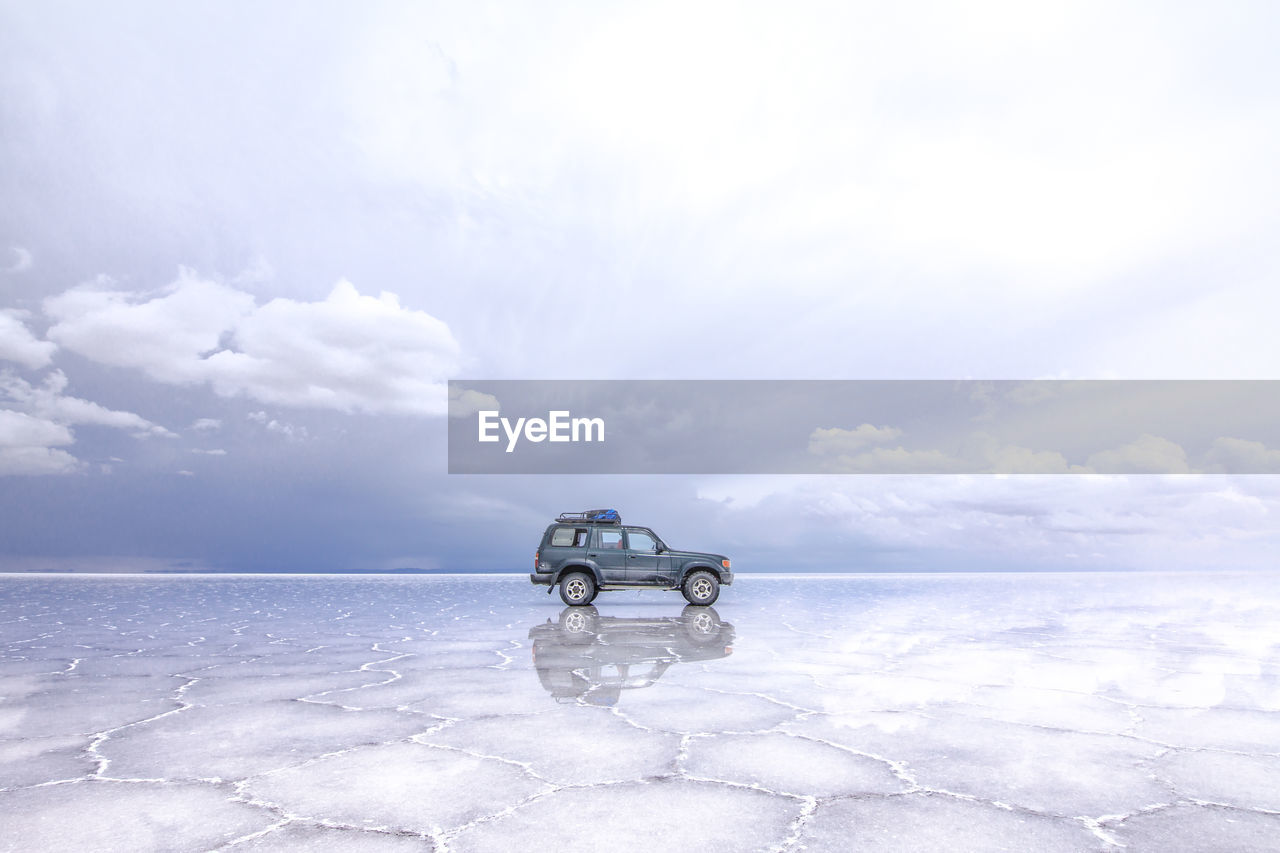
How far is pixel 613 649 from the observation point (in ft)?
34.9

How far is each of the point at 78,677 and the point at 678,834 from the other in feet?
27.7

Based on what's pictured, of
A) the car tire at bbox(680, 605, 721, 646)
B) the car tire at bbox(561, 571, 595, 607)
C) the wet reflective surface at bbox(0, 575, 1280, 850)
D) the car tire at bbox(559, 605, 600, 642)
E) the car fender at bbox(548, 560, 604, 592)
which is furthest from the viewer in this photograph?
the car tire at bbox(561, 571, 595, 607)

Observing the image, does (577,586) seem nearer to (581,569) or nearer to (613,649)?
(581,569)

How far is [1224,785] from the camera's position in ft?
15.6

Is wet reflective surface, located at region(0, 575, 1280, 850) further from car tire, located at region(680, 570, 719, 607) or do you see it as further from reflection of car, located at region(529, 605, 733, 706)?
car tire, located at region(680, 570, 719, 607)

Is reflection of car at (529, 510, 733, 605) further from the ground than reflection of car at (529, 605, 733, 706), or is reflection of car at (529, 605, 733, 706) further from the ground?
reflection of car at (529, 510, 733, 605)

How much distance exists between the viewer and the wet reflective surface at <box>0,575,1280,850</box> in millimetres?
3943

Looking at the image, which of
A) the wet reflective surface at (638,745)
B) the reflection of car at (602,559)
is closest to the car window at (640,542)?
the reflection of car at (602,559)

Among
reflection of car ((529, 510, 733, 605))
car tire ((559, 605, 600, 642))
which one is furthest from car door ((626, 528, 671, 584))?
car tire ((559, 605, 600, 642))

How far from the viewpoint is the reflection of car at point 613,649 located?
7.89m

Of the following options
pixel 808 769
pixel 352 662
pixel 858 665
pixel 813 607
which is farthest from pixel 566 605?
pixel 808 769

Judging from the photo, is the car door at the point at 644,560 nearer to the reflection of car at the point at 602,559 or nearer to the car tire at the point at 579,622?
the reflection of car at the point at 602,559

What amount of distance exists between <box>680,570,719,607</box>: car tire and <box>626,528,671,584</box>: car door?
2.25 feet

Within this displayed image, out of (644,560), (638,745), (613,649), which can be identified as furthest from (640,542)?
(638,745)
